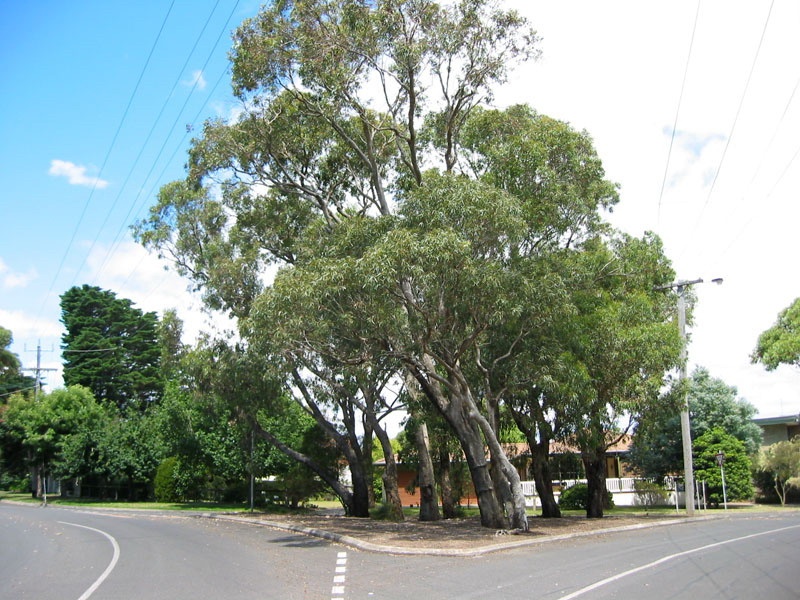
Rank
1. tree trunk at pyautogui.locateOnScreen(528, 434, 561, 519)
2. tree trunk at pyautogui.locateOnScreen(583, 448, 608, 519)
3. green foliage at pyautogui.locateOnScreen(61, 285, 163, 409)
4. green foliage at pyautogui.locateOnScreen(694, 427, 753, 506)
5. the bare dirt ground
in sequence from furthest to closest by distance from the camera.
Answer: green foliage at pyautogui.locateOnScreen(61, 285, 163, 409) < green foliage at pyautogui.locateOnScreen(694, 427, 753, 506) < tree trunk at pyautogui.locateOnScreen(583, 448, 608, 519) < tree trunk at pyautogui.locateOnScreen(528, 434, 561, 519) < the bare dirt ground

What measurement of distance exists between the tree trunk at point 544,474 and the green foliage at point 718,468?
14473 millimetres

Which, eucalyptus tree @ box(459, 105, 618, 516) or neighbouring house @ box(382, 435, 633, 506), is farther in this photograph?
neighbouring house @ box(382, 435, 633, 506)

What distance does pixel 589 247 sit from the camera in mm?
24594

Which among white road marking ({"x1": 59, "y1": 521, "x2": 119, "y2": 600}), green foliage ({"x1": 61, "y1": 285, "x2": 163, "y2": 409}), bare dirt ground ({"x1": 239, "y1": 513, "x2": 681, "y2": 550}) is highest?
green foliage ({"x1": 61, "y1": 285, "x2": 163, "y2": 409})

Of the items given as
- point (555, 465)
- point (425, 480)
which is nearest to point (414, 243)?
point (425, 480)

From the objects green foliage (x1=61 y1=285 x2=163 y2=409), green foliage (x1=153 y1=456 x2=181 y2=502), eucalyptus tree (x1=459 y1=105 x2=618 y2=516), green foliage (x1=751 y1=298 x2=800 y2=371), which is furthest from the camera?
green foliage (x1=61 y1=285 x2=163 y2=409)

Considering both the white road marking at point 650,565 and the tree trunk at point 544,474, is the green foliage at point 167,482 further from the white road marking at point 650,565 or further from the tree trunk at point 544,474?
the white road marking at point 650,565

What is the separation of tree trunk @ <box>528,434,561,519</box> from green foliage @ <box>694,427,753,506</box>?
14473 millimetres

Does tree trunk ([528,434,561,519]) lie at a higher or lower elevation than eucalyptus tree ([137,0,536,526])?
lower

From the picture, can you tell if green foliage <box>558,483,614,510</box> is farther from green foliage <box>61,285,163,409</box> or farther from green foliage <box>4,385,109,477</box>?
green foliage <box>61,285,163,409</box>

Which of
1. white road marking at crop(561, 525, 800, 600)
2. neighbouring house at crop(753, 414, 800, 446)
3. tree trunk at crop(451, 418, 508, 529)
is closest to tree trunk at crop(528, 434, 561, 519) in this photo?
tree trunk at crop(451, 418, 508, 529)

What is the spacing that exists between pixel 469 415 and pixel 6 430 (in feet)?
144

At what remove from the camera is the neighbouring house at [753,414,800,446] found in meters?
46.1

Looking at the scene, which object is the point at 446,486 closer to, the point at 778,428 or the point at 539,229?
the point at 539,229
